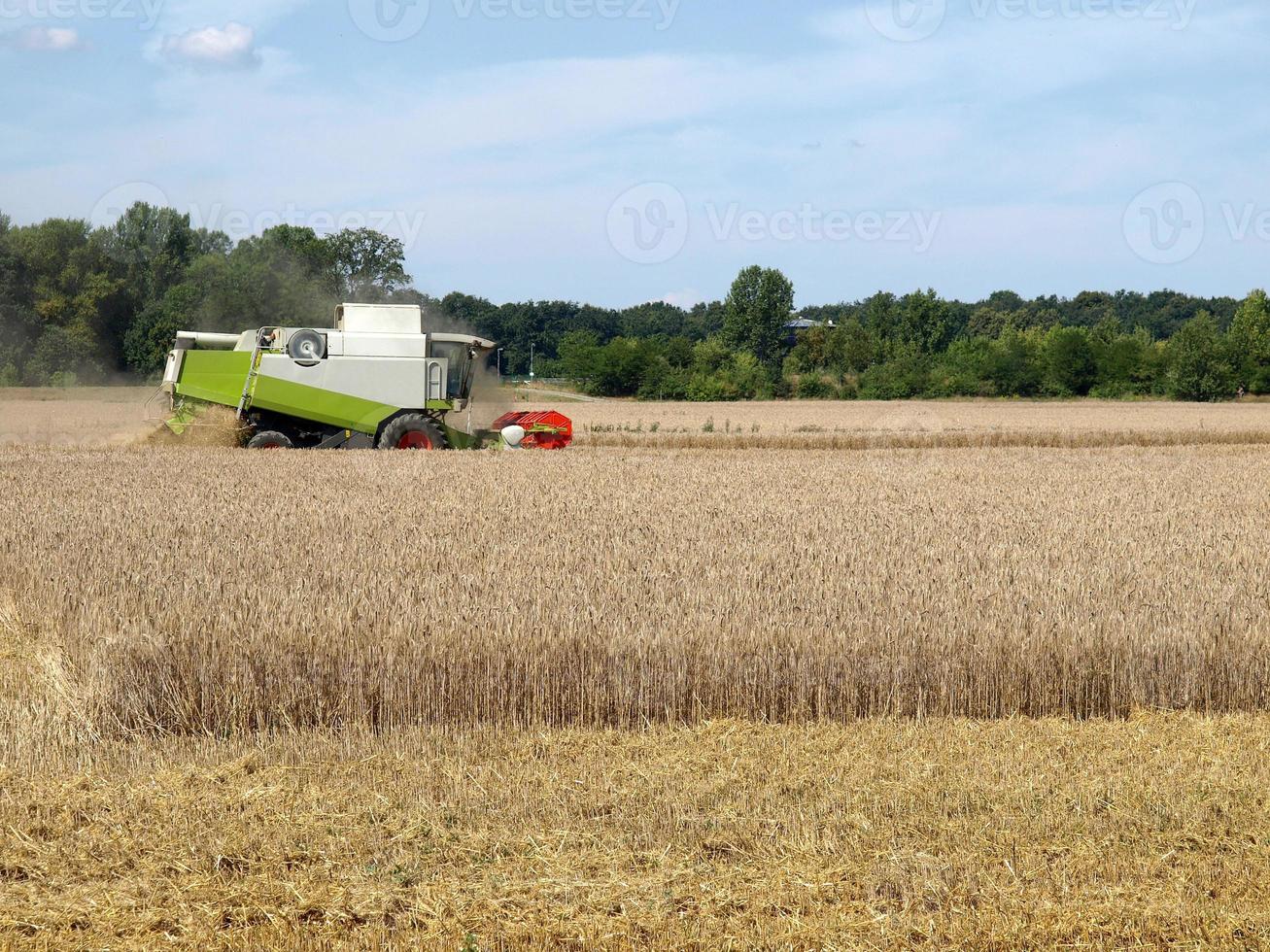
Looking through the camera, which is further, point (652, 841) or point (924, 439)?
point (924, 439)

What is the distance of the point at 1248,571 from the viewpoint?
9.27 meters

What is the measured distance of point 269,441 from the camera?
20.8 metres

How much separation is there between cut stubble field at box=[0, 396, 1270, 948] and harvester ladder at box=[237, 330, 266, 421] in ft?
27.4

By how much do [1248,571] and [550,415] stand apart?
1567 centimetres

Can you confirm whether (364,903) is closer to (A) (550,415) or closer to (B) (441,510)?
(B) (441,510)

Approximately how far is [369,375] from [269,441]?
220 centimetres

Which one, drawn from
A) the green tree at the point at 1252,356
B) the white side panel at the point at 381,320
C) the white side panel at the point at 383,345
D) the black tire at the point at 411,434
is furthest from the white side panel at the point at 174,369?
the green tree at the point at 1252,356

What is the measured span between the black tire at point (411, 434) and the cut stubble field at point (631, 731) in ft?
28.1

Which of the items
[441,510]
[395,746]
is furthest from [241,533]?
[395,746]

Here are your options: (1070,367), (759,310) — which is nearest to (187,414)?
(1070,367)

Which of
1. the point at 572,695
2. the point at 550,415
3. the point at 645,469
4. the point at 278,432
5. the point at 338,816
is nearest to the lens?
the point at 338,816

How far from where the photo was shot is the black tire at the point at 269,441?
20.6 metres

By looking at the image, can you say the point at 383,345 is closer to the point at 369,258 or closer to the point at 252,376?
A: the point at 252,376

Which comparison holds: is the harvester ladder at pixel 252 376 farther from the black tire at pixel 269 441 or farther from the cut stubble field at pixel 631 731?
the cut stubble field at pixel 631 731
